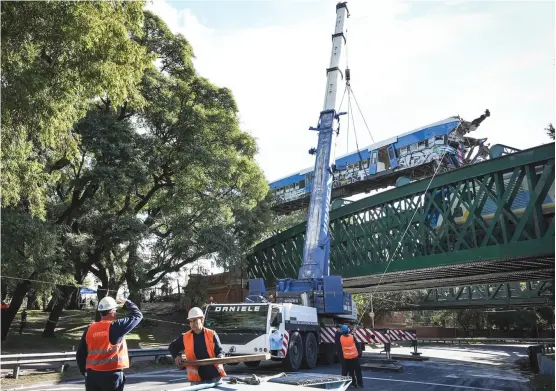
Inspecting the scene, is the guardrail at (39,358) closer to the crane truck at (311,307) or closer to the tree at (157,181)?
the crane truck at (311,307)

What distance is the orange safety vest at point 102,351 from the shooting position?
4.75m

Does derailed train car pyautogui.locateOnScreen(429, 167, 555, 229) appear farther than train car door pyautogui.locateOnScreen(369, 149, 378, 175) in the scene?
No

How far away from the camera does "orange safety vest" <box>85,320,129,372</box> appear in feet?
15.6

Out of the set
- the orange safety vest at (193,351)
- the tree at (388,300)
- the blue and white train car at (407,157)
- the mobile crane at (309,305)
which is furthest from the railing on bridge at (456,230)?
the tree at (388,300)

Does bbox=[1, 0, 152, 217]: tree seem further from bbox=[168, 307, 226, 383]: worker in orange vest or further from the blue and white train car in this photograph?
the blue and white train car

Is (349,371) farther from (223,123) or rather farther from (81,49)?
(223,123)

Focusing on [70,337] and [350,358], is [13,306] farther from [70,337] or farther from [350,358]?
[350,358]

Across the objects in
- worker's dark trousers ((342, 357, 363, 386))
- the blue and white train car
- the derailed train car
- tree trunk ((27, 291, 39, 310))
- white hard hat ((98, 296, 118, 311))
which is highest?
the blue and white train car

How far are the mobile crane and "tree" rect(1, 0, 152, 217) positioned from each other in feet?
21.1

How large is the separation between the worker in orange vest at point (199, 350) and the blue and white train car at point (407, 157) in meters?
20.1

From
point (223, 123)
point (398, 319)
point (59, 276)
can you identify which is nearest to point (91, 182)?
point (59, 276)

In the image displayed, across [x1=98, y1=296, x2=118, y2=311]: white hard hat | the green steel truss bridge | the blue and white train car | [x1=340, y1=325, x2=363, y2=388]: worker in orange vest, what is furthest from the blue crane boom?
[x1=98, y1=296, x2=118, y2=311]: white hard hat

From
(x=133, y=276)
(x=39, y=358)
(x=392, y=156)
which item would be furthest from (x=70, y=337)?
(x=392, y=156)

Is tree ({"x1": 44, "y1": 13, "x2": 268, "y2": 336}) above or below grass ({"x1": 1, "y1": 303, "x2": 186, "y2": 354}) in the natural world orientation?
above
